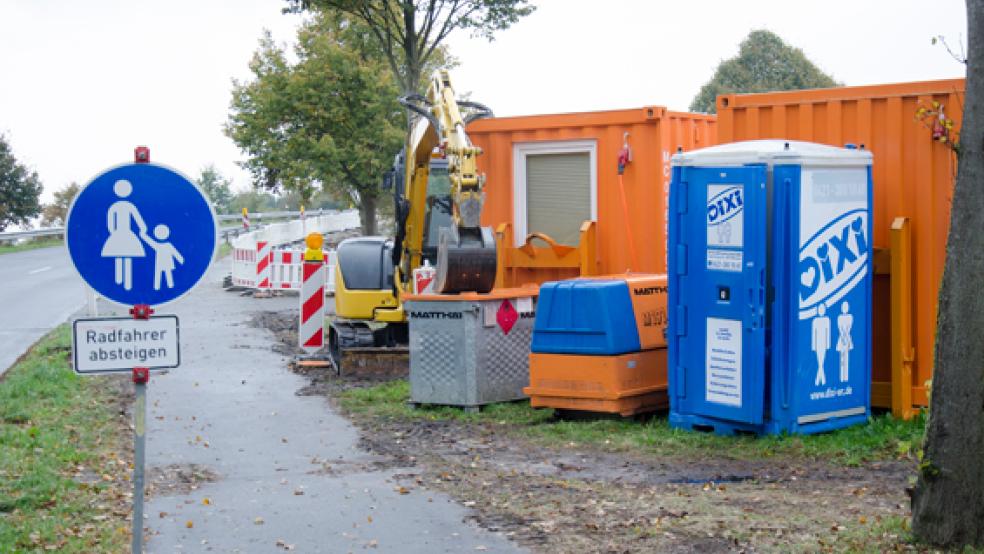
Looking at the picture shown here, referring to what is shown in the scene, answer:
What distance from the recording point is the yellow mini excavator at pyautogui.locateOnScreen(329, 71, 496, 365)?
43.8 feet

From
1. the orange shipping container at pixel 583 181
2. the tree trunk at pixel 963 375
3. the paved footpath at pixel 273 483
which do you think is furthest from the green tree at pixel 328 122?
the tree trunk at pixel 963 375

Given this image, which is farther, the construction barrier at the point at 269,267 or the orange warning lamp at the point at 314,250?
the construction barrier at the point at 269,267

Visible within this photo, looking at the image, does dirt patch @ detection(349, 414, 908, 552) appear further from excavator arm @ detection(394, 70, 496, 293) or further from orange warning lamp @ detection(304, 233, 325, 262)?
orange warning lamp @ detection(304, 233, 325, 262)

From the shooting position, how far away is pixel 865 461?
973cm

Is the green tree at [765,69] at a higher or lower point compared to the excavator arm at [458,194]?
higher

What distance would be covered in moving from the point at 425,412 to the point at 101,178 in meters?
7.24

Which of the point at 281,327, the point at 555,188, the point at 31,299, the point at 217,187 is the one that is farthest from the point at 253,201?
the point at 555,188

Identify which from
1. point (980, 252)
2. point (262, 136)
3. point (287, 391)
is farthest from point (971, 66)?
point (262, 136)

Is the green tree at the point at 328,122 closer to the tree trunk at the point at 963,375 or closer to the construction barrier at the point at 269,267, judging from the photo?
the construction barrier at the point at 269,267

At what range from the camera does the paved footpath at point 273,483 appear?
7762 millimetres

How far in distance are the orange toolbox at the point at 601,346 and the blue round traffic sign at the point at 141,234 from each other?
5907 mm

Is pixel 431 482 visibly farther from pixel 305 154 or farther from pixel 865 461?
pixel 305 154

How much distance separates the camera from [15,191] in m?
56.0

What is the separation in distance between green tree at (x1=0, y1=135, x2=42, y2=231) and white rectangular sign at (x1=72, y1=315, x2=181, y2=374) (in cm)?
5312
